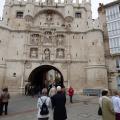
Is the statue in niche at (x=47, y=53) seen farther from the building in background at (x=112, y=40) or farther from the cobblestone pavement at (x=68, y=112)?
the cobblestone pavement at (x=68, y=112)

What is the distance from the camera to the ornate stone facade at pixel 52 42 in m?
20.8

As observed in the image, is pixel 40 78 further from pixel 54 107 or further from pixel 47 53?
pixel 54 107

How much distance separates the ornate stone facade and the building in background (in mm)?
1591

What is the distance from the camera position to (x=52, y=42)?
22641 millimetres

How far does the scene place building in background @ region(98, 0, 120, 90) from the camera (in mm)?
21875

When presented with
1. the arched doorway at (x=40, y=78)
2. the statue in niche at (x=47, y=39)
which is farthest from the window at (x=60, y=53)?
the arched doorway at (x=40, y=78)

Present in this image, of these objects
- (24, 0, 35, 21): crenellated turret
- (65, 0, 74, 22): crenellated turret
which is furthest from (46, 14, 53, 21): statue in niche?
(65, 0, 74, 22): crenellated turret

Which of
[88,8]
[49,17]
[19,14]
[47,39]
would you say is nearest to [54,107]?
[47,39]

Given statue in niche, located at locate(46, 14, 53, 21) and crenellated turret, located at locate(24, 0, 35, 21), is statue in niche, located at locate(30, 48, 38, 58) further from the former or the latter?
statue in niche, located at locate(46, 14, 53, 21)

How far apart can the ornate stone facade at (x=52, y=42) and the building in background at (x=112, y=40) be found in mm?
1591

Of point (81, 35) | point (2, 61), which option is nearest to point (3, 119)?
point (2, 61)

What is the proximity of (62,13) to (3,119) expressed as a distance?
2000cm

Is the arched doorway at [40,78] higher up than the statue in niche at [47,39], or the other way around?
the statue in niche at [47,39]

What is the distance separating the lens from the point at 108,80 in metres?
22.0
